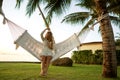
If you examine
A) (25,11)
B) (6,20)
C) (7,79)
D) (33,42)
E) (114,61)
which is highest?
(25,11)

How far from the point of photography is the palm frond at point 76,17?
13.5 m

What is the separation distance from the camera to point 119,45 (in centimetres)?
2230

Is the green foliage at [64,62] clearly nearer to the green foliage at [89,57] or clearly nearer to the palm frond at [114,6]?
the palm frond at [114,6]

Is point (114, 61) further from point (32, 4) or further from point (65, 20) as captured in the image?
point (65, 20)

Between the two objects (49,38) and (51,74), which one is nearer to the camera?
(49,38)

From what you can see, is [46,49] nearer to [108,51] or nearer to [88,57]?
[108,51]

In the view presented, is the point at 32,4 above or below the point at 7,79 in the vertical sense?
above

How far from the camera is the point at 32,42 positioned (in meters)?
6.56

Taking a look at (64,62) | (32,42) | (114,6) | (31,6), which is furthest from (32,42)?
(64,62)

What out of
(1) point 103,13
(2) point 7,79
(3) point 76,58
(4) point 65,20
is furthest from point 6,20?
(3) point 76,58

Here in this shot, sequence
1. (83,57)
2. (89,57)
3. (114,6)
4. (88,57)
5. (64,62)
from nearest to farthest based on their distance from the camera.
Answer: (114,6) < (64,62) < (89,57) < (88,57) < (83,57)

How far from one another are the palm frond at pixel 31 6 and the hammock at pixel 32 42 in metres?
2.33

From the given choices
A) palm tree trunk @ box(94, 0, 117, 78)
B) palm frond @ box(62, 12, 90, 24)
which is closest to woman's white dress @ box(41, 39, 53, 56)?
palm tree trunk @ box(94, 0, 117, 78)

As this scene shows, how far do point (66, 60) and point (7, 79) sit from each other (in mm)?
8533
